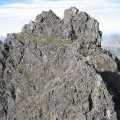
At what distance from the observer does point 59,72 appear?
6570 inches

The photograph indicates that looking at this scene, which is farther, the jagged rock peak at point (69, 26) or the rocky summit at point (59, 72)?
the jagged rock peak at point (69, 26)

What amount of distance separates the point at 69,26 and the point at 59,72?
93.2 ft

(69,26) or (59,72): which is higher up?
(69,26)

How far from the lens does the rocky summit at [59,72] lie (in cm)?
14450

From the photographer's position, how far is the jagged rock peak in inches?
7328

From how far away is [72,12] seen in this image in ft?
632

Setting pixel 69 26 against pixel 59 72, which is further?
pixel 69 26

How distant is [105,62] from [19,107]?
3899 cm

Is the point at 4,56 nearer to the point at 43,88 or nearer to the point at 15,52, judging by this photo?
the point at 15,52

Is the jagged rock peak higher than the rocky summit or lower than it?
higher

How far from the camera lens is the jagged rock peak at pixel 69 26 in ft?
611

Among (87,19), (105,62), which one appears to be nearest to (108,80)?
(105,62)

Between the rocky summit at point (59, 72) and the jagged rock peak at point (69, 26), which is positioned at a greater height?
the jagged rock peak at point (69, 26)

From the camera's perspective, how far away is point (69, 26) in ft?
614
